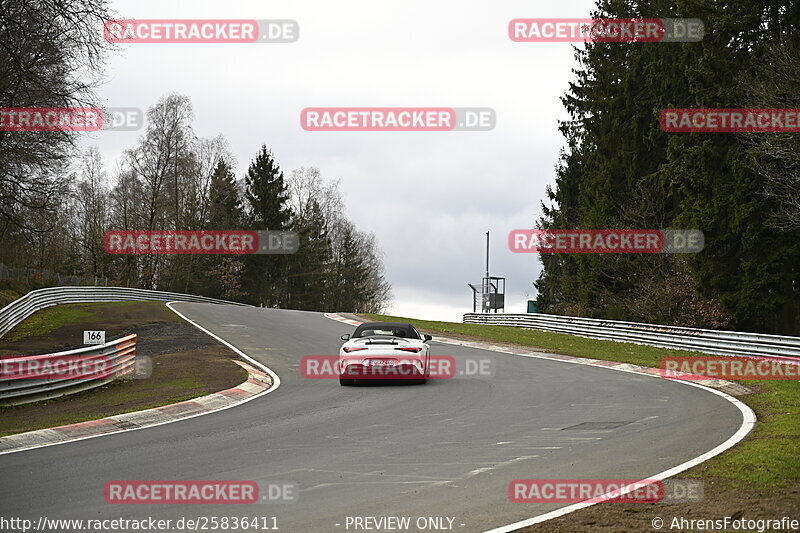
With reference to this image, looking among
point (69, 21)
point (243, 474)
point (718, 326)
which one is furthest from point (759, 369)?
point (69, 21)

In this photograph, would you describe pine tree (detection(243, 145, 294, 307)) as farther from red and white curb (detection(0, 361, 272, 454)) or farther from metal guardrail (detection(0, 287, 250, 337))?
red and white curb (detection(0, 361, 272, 454))

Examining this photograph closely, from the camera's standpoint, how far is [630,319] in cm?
3484

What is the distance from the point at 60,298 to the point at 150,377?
25908mm

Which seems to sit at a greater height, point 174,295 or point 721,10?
point 721,10

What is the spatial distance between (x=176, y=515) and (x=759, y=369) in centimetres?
1780

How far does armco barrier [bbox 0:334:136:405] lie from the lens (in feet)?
49.4

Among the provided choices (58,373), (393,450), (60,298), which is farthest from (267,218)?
(393,450)

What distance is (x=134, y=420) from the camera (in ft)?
41.6

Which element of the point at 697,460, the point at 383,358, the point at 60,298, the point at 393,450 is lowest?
the point at 393,450

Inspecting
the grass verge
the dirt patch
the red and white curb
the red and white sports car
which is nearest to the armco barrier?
the dirt patch

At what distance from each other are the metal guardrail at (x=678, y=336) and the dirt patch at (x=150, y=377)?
14883mm

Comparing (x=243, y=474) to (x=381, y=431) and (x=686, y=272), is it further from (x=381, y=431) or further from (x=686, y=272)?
(x=686, y=272)

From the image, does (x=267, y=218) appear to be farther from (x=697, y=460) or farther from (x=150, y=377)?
(x=697, y=460)

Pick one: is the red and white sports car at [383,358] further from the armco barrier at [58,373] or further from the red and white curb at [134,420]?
the armco barrier at [58,373]
